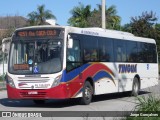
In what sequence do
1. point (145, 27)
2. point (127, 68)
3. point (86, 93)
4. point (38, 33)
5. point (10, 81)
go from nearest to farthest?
point (10, 81)
point (38, 33)
point (86, 93)
point (127, 68)
point (145, 27)

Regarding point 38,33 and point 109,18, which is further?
point 109,18

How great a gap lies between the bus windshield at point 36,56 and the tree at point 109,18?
42531 mm

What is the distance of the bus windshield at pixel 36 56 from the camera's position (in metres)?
16.6

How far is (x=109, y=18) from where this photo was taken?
71875 mm

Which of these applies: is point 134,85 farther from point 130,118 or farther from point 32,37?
point 130,118

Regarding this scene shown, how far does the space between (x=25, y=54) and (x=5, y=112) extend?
9.02 ft

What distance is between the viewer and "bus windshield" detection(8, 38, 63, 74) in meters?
16.6

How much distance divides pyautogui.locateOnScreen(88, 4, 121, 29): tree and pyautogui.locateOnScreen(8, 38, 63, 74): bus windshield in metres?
42.5

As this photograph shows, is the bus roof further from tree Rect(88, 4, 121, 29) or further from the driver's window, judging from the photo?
tree Rect(88, 4, 121, 29)

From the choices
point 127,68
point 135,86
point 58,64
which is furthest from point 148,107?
point 135,86

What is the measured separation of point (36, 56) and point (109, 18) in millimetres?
55608

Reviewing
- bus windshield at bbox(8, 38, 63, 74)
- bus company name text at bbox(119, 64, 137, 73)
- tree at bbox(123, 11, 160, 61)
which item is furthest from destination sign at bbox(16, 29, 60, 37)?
tree at bbox(123, 11, 160, 61)

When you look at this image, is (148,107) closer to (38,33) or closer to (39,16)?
(38,33)

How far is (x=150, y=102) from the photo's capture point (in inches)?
475
